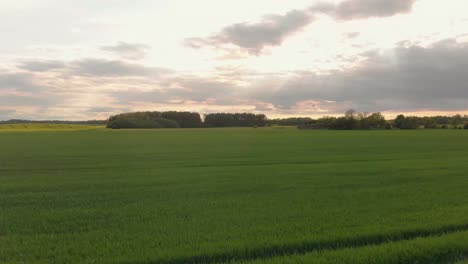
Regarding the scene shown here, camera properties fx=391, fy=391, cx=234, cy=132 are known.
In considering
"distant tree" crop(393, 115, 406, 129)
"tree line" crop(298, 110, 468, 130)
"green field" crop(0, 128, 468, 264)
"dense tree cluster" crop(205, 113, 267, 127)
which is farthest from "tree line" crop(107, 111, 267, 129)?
"green field" crop(0, 128, 468, 264)

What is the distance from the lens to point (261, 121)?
16512cm

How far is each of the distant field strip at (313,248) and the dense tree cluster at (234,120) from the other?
14829cm

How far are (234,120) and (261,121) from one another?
38.4 ft

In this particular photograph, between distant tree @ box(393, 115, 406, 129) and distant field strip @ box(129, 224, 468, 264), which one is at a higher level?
distant tree @ box(393, 115, 406, 129)

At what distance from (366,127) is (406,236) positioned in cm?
14293

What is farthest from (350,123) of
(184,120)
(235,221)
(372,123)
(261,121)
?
(235,221)

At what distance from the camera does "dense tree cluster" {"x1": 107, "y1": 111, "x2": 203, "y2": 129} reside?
146375 mm

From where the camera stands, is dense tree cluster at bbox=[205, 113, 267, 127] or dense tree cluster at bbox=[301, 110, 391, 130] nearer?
dense tree cluster at bbox=[301, 110, 391, 130]

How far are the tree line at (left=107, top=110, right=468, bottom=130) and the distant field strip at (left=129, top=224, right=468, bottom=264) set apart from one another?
5348 inches

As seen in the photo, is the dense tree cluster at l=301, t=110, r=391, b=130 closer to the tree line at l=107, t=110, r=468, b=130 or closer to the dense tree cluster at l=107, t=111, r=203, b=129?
the tree line at l=107, t=110, r=468, b=130

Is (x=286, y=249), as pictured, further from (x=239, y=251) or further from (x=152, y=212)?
(x=152, y=212)

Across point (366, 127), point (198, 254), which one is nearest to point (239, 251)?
point (198, 254)

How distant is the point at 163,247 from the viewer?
844 centimetres

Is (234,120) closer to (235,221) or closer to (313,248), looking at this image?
(235,221)
